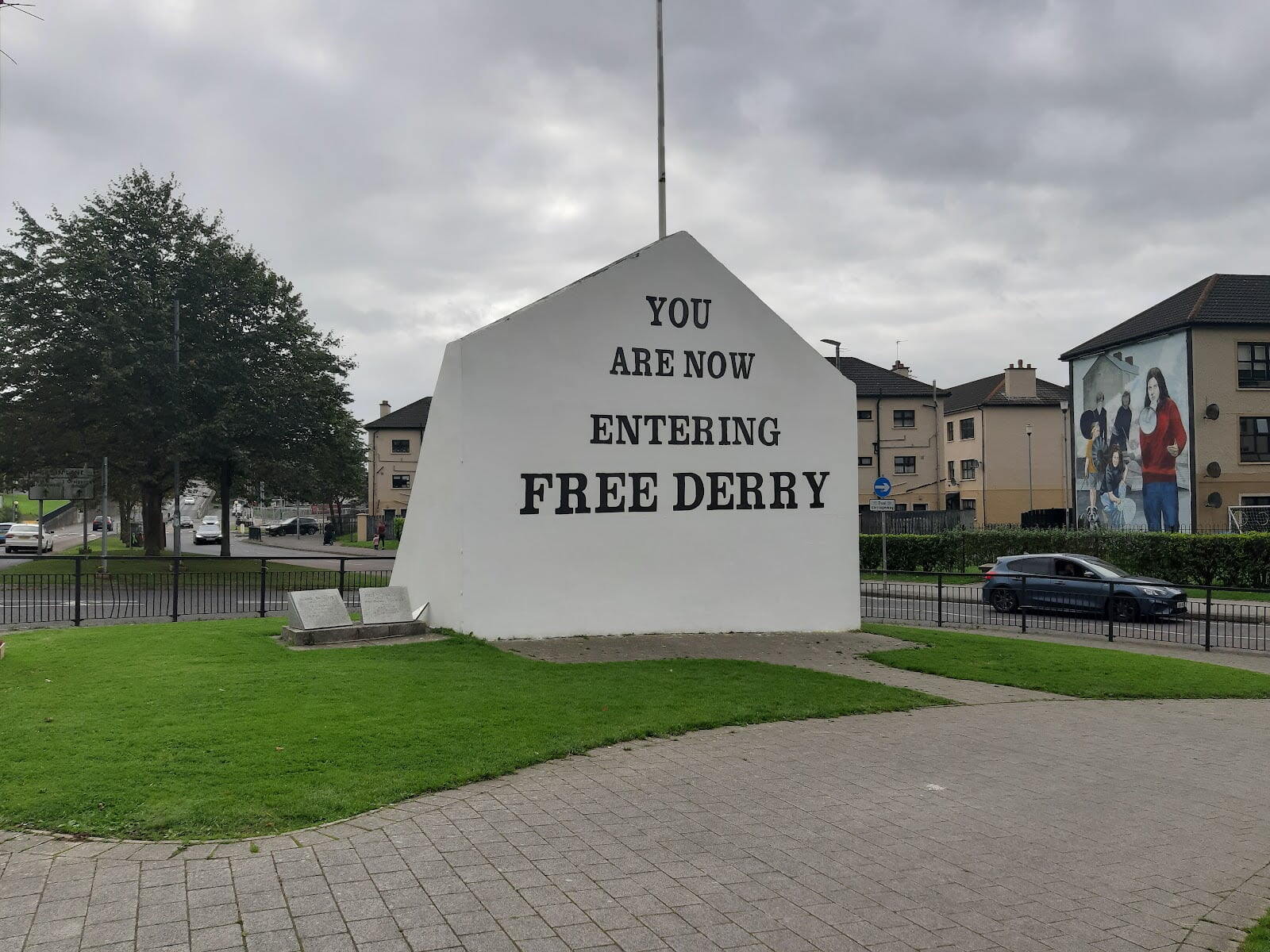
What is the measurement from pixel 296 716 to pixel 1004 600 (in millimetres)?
18292

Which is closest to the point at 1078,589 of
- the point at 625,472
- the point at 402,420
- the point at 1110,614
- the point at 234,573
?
the point at 1110,614

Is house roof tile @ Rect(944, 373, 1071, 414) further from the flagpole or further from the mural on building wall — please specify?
the flagpole

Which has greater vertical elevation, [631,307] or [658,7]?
[658,7]

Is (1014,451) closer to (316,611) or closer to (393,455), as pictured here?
(393,455)

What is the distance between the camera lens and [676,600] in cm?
1546

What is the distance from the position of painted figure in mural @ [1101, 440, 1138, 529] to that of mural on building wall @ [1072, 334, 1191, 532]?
3 centimetres

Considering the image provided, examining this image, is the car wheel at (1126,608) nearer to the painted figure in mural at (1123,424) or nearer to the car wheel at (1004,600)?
the car wheel at (1004,600)

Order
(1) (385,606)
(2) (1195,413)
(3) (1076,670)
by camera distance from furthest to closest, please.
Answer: (2) (1195,413), (1) (385,606), (3) (1076,670)

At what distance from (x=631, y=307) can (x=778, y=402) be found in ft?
10.0

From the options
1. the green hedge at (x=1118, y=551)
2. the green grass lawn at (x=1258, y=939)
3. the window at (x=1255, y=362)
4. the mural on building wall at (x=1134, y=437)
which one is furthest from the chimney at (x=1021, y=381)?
the green grass lawn at (x=1258, y=939)

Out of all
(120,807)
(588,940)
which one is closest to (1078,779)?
(588,940)

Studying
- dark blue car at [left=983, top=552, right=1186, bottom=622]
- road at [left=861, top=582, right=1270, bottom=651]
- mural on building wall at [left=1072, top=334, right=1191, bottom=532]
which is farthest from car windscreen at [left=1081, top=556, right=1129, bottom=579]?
mural on building wall at [left=1072, top=334, right=1191, bottom=532]

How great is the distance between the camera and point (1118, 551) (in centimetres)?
2900

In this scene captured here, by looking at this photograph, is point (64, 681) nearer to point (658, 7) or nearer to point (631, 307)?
point (631, 307)
